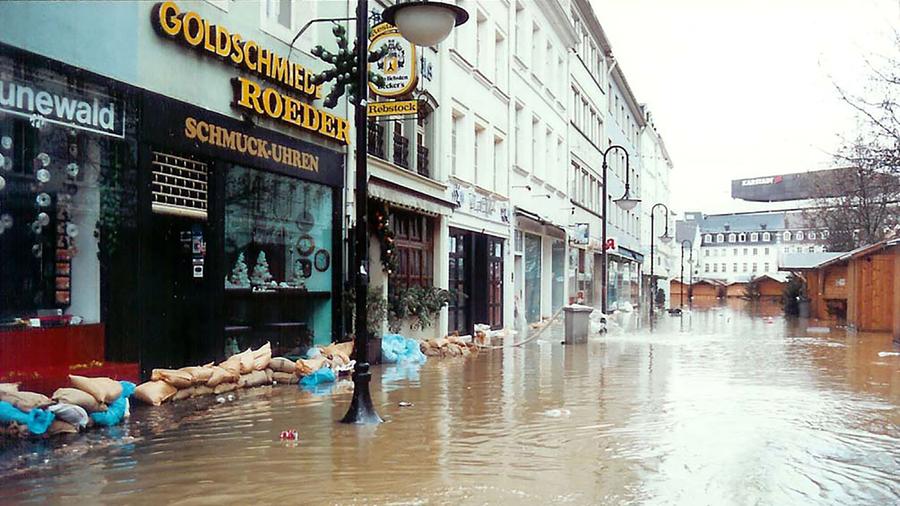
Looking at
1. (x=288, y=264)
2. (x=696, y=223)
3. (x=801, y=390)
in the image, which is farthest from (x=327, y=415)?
(x=696, y=223)

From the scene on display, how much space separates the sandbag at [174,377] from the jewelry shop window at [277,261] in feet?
5.88

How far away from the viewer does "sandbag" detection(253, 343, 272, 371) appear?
35.3 ft

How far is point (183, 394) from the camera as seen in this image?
30.5 ft

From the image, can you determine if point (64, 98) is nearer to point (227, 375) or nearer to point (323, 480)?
point (227, 375)

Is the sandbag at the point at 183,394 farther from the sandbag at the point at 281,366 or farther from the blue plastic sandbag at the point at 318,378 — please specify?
the blue plastic sandbag at the point at 318,378

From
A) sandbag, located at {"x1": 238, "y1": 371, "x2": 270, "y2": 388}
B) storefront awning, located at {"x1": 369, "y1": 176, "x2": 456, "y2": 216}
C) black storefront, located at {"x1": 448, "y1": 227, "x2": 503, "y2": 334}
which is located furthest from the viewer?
black storefront, located at {"x1": 448, "y1": 227, "x2": 503, "y2": 334}

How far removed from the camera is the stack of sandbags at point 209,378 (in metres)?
8.91

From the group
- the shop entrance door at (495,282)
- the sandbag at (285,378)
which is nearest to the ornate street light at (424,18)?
the sandbag at (285,378)

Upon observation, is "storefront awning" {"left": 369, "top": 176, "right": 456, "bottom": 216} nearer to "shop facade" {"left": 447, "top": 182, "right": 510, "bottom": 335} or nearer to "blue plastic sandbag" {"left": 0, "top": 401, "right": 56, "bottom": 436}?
"shop facade" {"left": 447, "top": 182, "right": 510, "bottom": 335}

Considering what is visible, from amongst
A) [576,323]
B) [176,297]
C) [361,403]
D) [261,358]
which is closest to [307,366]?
[261,358]

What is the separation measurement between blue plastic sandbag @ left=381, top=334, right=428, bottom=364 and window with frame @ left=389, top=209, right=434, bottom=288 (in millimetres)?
1695

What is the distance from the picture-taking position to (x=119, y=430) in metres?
7.50

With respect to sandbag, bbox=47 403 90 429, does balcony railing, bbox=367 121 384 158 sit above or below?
above

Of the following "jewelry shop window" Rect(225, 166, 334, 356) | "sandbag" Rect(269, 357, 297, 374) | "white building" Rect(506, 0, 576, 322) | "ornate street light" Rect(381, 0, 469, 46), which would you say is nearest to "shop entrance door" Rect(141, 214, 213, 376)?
"jewelry shop window" Rect(225, 166, 334, 356)
